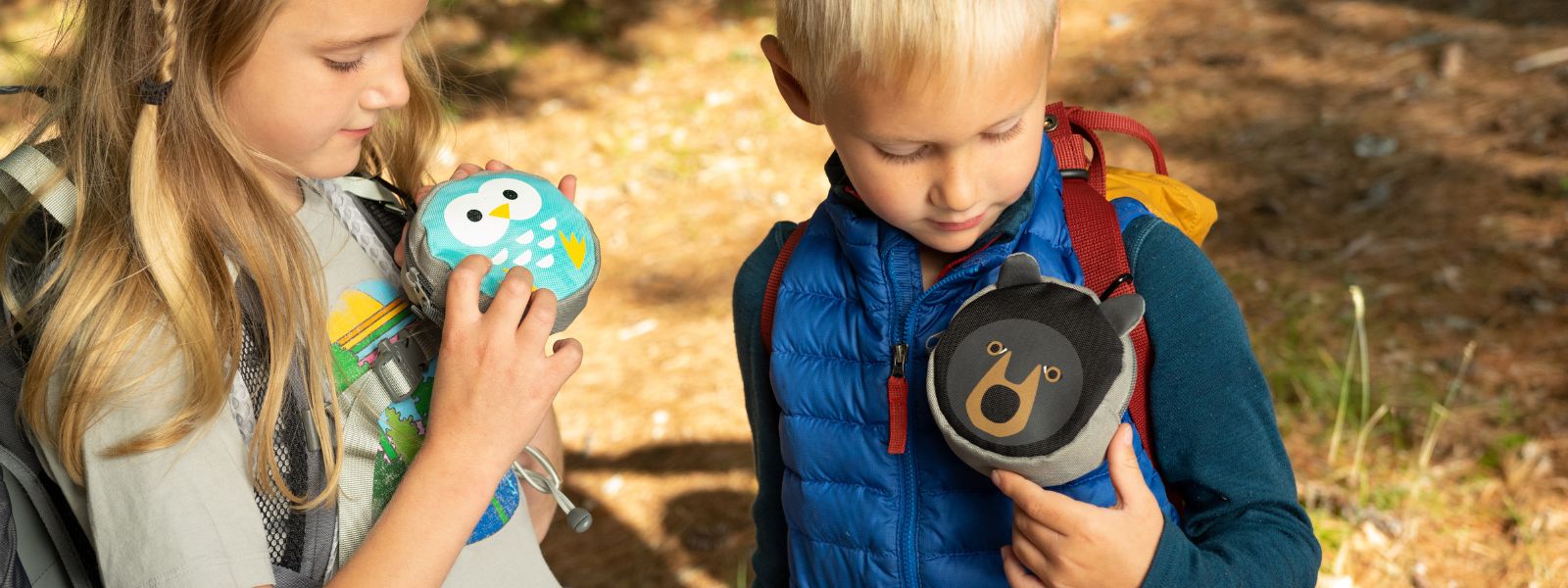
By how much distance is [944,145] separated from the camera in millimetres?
1644

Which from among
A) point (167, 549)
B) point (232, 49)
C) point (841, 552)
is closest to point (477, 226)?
point (232, 49)

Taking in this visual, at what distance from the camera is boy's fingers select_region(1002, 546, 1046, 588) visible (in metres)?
1.64

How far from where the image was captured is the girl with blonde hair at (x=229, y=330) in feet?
5.47

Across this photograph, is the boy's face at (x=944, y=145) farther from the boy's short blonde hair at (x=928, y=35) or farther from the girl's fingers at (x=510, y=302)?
the girl's fingers at (x=510, y=302)

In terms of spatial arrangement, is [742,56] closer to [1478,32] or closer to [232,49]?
[1478,32]

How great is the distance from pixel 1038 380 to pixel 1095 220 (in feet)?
1.00

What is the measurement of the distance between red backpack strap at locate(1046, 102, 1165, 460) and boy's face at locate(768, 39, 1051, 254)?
5.0 inches

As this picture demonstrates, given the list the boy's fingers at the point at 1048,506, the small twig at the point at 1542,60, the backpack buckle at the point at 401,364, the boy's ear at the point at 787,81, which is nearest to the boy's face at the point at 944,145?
the boy's ear at the point at 787,81

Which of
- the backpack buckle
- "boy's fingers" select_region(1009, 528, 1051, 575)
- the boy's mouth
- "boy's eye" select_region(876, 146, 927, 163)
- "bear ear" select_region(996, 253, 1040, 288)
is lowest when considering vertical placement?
"boy's fingers" select_region(1009, 528, 1051, 575)

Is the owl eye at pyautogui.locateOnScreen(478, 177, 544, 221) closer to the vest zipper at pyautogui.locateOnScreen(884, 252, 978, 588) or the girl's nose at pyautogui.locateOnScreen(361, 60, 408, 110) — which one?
the girl's nose at pyautogui.locateOnScreen(361, 60, 408, 110)

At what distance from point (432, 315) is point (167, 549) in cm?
47

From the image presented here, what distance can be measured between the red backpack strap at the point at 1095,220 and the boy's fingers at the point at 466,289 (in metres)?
0.83

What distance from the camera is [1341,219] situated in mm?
4727

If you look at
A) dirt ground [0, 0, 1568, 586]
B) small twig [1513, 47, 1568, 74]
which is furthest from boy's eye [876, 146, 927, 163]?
small twig [1513, 47, 1568, 74]
